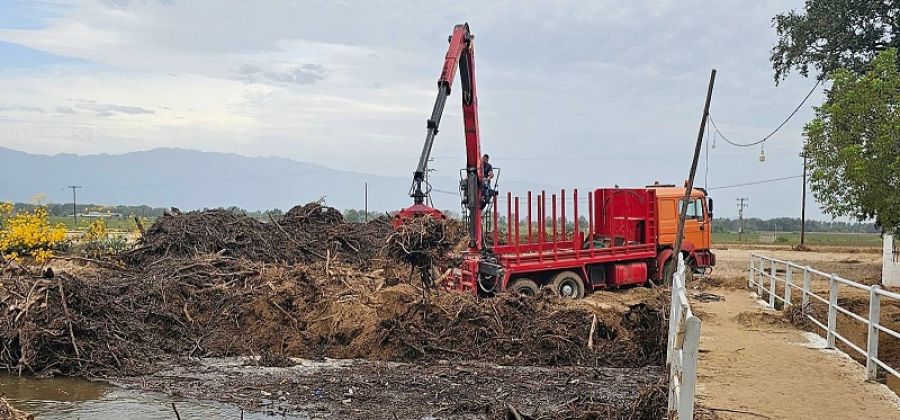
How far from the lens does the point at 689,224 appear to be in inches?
821

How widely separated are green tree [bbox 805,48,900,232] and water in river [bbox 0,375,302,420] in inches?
564

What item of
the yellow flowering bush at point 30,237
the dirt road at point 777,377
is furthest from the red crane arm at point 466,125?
the yellow flowering bush at point 30,237

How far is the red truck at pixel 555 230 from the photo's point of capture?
17.7 meters

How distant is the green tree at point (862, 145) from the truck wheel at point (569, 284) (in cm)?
665

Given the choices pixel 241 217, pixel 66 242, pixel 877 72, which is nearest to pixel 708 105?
pixel 877 72

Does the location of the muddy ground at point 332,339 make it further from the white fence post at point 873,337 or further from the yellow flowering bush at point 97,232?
the yellow flowering bush at point 97,232

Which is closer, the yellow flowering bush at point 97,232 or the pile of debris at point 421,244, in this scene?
the pile of debris at point 421,244

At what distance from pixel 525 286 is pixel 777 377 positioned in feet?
30.2

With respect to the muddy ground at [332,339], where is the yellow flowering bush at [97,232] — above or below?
above

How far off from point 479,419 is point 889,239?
18849 mm

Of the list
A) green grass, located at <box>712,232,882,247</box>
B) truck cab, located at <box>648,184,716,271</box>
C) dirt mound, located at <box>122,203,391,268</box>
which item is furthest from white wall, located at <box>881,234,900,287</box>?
green grass, located at <box>712,232,882,247</box>

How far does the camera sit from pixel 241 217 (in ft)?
78.9

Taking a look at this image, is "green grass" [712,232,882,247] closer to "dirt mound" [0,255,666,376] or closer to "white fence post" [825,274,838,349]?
"dirt mound" [0,255,666,376]

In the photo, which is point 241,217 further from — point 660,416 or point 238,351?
point 660,416
